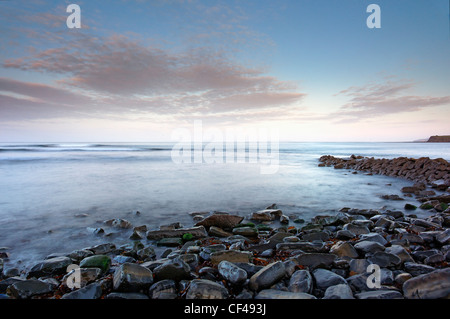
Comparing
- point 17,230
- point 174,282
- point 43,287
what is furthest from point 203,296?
point 17,230

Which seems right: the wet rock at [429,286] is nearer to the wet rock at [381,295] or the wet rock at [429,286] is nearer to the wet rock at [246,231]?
the wet rock at [381,295]

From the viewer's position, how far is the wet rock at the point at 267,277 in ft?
8.51

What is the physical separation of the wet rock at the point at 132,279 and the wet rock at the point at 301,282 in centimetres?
158

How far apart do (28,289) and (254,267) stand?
101 inches

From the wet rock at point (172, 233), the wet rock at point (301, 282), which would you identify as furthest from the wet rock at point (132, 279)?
the wet rock at point (172, 233)

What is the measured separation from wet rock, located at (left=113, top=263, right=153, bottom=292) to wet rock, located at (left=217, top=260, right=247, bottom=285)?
83 cm

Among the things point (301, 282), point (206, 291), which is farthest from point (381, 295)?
point (206, 291)

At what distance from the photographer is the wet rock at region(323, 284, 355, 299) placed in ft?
7.68

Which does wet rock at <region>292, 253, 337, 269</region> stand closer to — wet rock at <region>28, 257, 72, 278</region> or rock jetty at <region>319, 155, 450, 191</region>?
wet rock at <region>28, 257, 72, 278</region>

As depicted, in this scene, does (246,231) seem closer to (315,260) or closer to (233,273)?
(315,260)

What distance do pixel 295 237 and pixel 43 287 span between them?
365 cm

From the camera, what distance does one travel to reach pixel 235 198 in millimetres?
8258

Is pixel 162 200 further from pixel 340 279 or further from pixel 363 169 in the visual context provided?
pixel 363 169

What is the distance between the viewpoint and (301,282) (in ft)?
8.46
